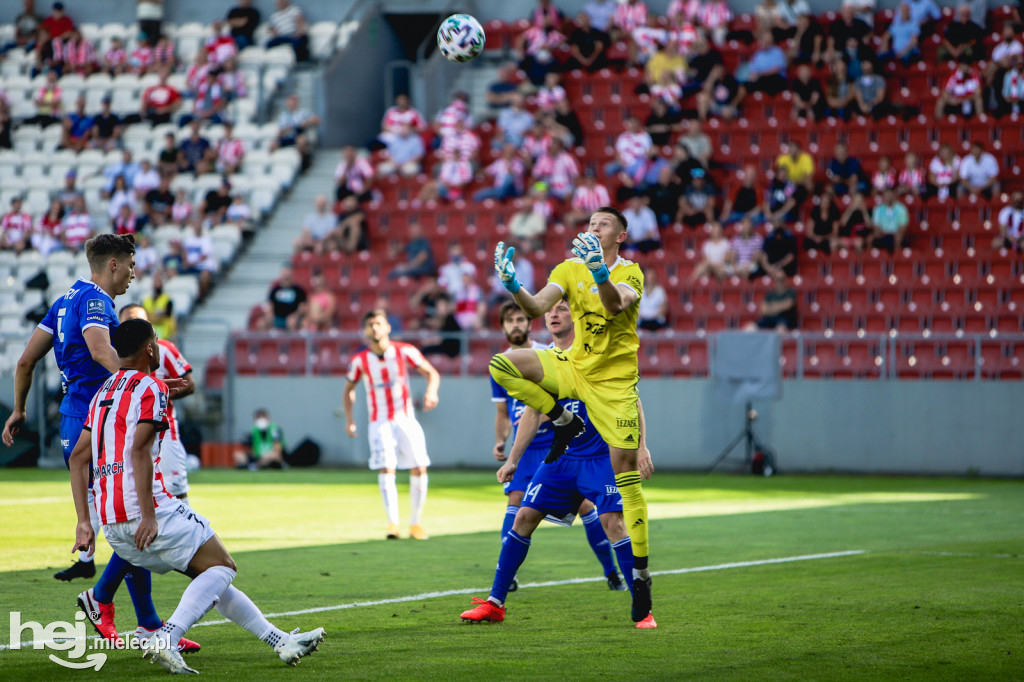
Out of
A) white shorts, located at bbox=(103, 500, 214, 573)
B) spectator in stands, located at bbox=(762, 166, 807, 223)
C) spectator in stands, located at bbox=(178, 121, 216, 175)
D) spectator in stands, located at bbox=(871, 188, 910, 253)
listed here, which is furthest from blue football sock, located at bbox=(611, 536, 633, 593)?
spectator in stands, located at bbox=(178, 121, 216, 175)

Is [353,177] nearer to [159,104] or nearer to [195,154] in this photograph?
[195,154]

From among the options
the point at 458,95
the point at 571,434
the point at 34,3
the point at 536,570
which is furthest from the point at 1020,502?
the point at 34,3

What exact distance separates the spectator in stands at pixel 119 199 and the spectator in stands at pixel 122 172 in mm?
362

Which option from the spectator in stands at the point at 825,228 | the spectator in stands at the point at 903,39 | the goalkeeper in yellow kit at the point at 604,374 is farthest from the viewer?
the spectator in stands at the point at 903,39

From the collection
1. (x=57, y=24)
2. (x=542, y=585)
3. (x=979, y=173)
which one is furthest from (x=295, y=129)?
(x=542, y=585)

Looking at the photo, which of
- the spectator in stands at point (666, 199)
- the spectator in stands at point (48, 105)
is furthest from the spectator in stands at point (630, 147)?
the spectator in stands at point (48, 105)

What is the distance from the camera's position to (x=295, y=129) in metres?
27.8

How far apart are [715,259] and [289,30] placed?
1305cm

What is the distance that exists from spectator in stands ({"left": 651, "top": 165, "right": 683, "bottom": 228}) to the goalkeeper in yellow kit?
1519 centimetres

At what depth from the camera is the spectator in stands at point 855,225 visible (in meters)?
21.5

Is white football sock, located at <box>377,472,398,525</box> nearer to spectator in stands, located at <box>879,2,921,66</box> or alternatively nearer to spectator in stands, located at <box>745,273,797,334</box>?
spectator in stands, located at <box>745,273,797,334</box>

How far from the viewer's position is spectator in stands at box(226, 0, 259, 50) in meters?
29.7

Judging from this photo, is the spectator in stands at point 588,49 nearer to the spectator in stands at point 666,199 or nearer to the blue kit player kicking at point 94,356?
the spectator in stands at point 666,199

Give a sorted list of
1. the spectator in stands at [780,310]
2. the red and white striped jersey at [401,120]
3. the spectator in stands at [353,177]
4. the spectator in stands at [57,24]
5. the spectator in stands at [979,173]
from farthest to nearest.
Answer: the spectator in stands at [57,24], the red and white striped jersey at [401,120], the spectator in stands at [353,177], the spectator in stands at [979,173], the spectator in stands at [780,310]
